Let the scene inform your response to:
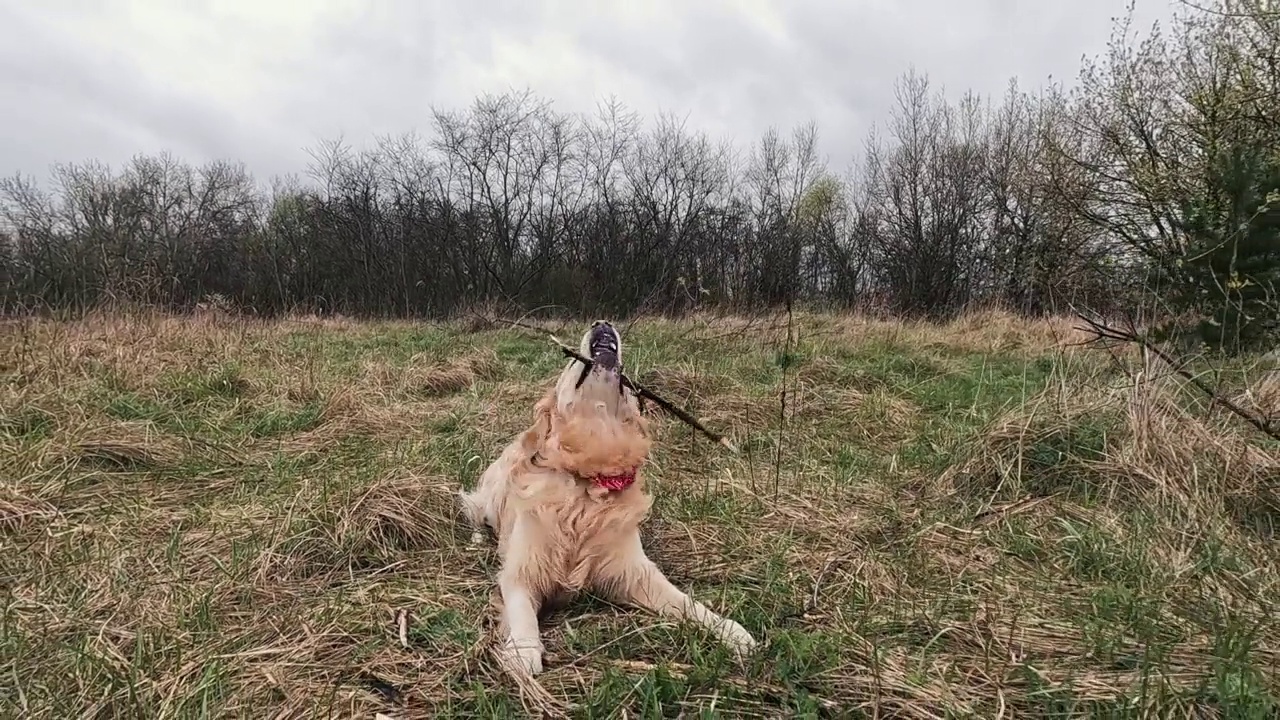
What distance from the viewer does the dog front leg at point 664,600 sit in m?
1.85

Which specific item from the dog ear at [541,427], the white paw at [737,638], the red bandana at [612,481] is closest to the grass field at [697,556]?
the white paw at [737,638]

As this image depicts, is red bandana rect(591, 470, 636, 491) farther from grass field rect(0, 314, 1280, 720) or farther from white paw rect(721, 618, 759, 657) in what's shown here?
white paw rect(721, 618, 759, 657)

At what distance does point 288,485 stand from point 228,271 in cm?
2708

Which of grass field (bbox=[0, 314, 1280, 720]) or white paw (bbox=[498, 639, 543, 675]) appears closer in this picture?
grass field (bbox=[0, 314, 1280, 720])

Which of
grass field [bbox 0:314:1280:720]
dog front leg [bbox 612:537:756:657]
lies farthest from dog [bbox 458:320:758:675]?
grass field [bbox 0:314:1280:720]

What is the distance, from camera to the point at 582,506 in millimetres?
2244

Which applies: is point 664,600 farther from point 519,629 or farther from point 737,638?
point 519,629

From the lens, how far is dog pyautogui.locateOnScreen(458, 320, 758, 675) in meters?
2.14

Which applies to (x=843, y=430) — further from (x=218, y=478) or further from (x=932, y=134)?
(x=932, y=134)

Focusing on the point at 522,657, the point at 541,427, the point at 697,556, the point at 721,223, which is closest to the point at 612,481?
the point at 541,427

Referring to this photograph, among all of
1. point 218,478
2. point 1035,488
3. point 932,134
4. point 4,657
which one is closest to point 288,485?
point 218,478

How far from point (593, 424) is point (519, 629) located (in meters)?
0.68

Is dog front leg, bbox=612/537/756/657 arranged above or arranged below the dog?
below

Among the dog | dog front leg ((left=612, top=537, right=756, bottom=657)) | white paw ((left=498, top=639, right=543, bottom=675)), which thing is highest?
the dog
